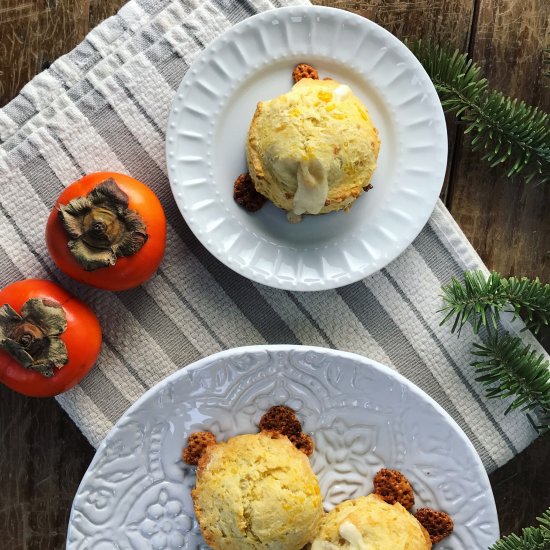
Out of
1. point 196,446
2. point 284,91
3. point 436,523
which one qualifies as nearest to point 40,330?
point 196,446

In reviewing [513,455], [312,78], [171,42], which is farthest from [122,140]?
[513,455]

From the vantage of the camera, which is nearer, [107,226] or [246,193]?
[107,226]

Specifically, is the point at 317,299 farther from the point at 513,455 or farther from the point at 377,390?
the point at 513,455

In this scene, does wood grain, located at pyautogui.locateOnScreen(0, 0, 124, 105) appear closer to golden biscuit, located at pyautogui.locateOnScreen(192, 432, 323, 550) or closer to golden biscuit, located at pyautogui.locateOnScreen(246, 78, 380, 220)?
golden biscuit, located at pyautogui.locateOnScreen(246, 78, 380, 220)

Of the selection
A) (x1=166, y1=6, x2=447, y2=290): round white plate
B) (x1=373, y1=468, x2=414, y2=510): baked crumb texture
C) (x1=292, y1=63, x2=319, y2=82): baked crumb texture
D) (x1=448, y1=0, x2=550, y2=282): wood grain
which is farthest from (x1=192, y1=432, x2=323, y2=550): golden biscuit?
(x1=292, y1=63, x2=319, y2=82): baked crumb texture

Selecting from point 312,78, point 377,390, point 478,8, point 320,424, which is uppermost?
point 478,8

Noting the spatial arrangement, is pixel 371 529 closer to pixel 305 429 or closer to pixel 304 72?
pixel 305 429

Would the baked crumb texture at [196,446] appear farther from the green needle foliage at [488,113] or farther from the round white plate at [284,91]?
the green needle foliage at [488,113]
